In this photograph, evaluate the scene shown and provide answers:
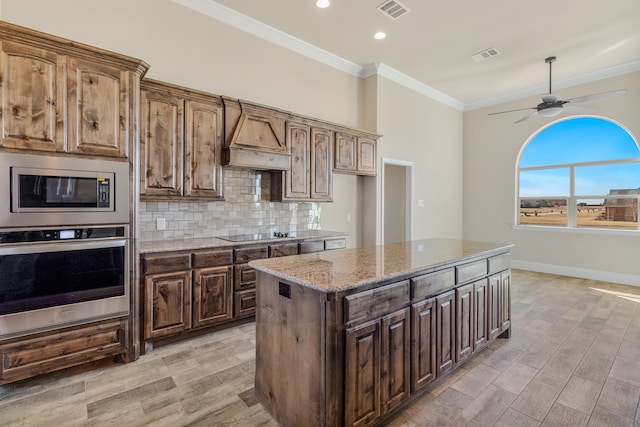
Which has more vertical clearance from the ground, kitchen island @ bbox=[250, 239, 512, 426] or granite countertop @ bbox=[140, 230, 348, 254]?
granite countertop @ bbox=[140, 230, 348, 254]

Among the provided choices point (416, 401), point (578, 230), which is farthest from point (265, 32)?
point (578, 230)

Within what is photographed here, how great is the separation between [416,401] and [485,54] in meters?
4.94

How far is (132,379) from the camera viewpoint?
237cm

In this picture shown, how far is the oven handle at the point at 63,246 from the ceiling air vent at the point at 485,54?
5.31m

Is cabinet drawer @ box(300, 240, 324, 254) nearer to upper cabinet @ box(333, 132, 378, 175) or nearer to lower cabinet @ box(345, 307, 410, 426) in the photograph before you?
upper cabinet @ box(333, 132, 378, 175)

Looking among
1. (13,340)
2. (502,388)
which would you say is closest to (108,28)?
(13,340)

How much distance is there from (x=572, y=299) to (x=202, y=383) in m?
4.95

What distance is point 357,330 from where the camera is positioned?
65.7 inches

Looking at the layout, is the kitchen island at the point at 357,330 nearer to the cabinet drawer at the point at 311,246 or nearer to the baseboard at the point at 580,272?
the cabinet drawer at the point at 311,246

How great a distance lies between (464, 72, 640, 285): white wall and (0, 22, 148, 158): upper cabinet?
673 cm

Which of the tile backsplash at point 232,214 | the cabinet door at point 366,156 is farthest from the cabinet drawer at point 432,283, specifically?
the cabinet door at point 366,156

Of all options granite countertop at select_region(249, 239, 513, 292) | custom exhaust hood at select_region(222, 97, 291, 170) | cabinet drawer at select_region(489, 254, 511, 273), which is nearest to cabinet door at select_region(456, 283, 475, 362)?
granite countertop at select_region(249, 239, 513, 292)

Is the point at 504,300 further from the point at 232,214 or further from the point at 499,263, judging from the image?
the point at 232,214

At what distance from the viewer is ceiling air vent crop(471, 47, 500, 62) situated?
15.3ft
